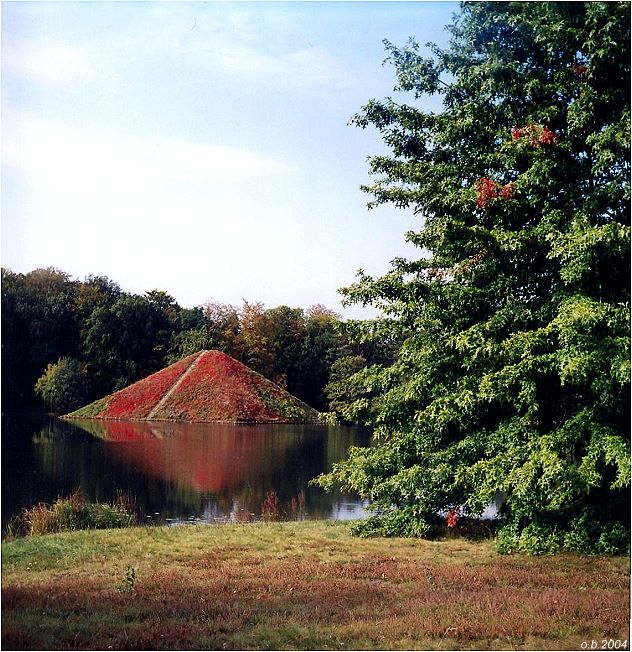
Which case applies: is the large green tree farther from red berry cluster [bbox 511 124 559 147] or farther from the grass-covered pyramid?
the grass-covered pyramid

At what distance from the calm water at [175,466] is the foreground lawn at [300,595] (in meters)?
2.07

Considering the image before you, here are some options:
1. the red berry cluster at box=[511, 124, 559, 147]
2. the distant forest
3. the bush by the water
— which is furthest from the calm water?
the red berry cluster at box=[511, 124, 559, 147]

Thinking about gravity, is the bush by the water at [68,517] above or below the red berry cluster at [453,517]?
below

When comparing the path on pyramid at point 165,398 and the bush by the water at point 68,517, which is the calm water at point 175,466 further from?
the bush by the water at point 68,517

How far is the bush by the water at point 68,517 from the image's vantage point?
538 inches

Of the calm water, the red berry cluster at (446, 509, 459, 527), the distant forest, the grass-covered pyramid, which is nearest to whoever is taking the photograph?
the red berry cluster at (446, 509, 459, 527)

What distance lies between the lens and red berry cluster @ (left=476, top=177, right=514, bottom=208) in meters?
11.7

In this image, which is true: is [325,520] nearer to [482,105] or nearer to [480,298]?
[480,298]

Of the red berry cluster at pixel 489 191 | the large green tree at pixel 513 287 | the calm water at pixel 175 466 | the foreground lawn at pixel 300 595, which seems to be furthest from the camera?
the calm water at pixel 175 466

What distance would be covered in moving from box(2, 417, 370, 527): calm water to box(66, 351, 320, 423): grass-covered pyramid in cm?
25

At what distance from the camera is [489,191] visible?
1177 cm

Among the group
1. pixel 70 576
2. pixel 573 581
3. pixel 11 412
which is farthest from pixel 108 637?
pixel 11 412

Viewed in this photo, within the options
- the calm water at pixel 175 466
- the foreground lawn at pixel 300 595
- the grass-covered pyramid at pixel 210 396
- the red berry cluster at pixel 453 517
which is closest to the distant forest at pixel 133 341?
the grass-covered pyramid at pixel 210 396

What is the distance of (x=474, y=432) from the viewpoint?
1209 cm
